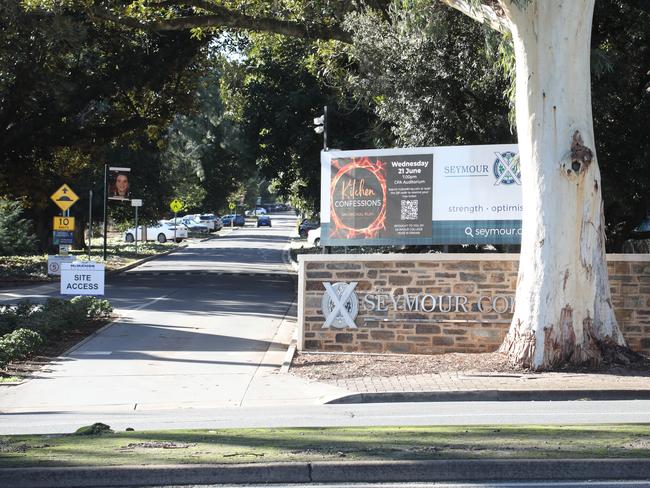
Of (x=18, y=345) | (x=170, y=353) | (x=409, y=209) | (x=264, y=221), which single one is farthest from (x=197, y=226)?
(x=18, y=345)

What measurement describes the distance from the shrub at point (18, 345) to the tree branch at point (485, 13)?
9001mm

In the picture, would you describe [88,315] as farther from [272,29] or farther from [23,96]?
[23,96]

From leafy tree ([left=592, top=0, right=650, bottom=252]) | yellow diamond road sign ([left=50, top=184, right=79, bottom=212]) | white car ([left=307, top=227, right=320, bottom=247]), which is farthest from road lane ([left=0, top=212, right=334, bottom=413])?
white car ([left=307, top=227, right=320, bottom=247])

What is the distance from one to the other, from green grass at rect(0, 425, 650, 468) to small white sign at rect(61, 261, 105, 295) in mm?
11352

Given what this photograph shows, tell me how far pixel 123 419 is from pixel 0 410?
2.11 m

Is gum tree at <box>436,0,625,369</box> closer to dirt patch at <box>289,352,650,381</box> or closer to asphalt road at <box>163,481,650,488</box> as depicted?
dirt patch at <box>289,352,650,381</box>

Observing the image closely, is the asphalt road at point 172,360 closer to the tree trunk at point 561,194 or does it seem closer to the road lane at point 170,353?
the road lane at point 170,353

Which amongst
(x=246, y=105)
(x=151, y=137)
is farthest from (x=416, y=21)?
(x=246, y=105)

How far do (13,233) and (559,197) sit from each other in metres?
37.6

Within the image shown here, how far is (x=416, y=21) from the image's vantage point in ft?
60.0

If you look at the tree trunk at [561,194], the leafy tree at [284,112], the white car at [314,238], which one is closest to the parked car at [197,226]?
the white car at [314,238]

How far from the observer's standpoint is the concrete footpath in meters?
6.72

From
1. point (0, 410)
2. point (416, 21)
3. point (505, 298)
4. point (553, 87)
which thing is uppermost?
point (416, 21)

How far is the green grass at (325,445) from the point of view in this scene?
280 inches
